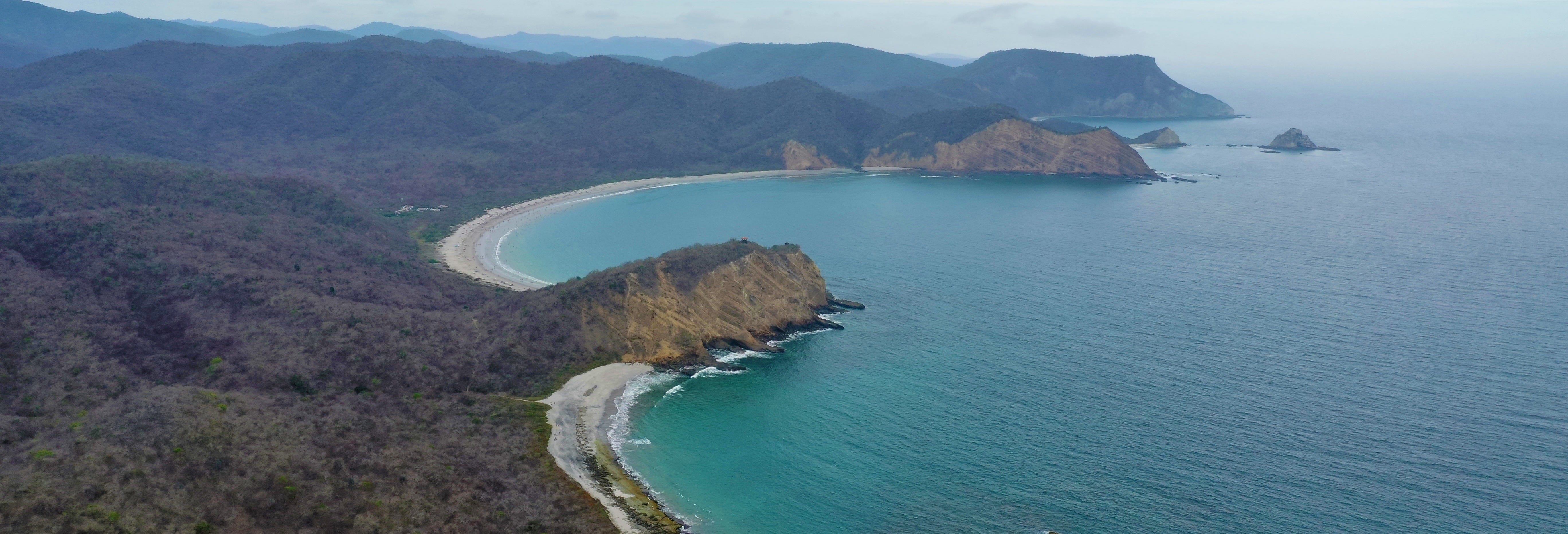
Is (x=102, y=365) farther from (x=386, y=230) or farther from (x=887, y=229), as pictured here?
(x=887, y=229)

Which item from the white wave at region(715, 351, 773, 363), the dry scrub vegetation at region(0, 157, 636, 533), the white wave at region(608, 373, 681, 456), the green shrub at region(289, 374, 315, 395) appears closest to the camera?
the dry scrub vegetation at region(0, 157, 636, 533)

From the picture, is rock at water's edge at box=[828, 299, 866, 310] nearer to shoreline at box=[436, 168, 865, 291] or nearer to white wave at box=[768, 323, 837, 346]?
white wave at box=[768, 323, 837, 346]

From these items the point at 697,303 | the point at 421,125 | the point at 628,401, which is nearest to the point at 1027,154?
the point at 421,125

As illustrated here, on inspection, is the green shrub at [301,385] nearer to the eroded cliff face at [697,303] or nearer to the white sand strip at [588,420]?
the white sand strip at [588,420]

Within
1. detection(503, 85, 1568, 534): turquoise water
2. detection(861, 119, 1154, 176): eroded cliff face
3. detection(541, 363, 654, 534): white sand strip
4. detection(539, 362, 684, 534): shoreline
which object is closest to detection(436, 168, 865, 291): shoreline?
detection(503, 85, 1568, 534): turquoise water

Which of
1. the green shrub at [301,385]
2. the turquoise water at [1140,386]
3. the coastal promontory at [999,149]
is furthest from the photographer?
the coastal promontory at [999,149]

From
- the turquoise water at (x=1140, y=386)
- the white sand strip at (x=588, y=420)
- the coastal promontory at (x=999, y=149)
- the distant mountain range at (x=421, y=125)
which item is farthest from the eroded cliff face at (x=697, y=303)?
the coastal promontory at (x=999, y=149)
